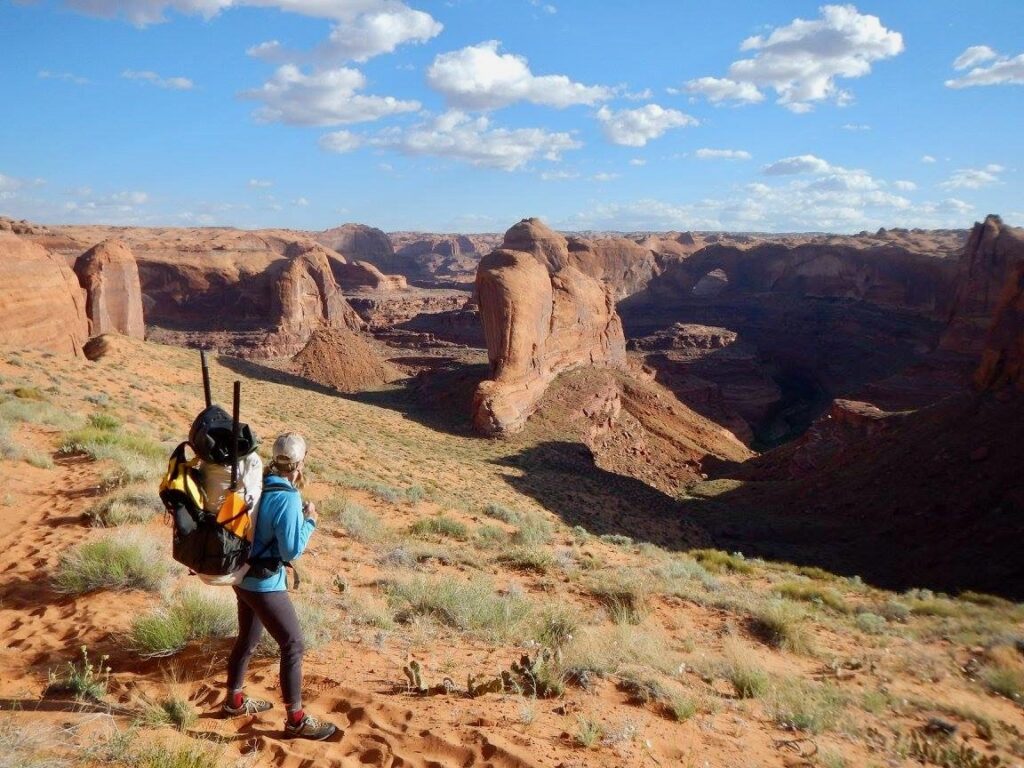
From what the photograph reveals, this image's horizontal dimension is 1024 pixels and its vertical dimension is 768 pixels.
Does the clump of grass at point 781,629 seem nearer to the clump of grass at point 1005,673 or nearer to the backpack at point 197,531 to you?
the clump of grass at point 1005,673

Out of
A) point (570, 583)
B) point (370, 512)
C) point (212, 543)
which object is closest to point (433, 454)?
point (370, 512)

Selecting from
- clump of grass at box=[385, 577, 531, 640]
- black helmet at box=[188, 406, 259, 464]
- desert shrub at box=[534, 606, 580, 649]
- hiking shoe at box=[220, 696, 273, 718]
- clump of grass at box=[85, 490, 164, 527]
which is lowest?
desert shrub at box=[534, 606, 580, 649]

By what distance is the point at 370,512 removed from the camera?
35.3 ft

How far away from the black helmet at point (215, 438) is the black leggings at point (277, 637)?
83 centimetres

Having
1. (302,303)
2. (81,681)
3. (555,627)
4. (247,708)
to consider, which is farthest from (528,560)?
(302,303)

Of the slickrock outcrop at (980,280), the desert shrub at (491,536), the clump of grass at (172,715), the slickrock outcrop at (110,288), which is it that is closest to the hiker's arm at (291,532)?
the clump of grass at (172,715)

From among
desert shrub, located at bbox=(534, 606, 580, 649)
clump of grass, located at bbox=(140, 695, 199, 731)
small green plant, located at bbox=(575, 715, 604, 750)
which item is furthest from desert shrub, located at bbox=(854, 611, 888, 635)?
clump of grass, located at bbox=(140, 695, 199, 731)

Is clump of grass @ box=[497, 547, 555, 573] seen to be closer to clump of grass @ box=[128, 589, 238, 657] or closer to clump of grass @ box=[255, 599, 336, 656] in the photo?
clump of grass @ box=[255, 599, 336, 656]

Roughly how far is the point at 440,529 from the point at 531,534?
1816 mm

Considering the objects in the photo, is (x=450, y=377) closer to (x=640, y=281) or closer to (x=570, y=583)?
(x=570, y=583)

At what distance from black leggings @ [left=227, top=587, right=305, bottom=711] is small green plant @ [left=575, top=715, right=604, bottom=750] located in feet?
5.81

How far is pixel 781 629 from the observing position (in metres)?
7.66

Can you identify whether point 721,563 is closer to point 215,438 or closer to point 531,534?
point 531,534

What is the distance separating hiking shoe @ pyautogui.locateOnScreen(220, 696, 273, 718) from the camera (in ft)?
12.9
